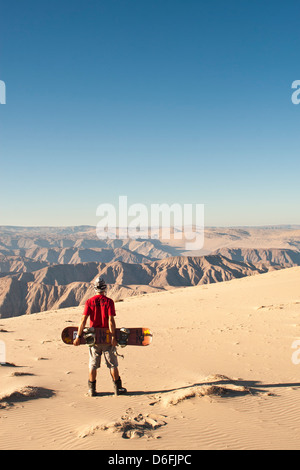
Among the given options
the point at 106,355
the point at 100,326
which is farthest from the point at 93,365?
the point at 100,326

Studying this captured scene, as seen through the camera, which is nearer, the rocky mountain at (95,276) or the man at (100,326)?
the man at (100,326)

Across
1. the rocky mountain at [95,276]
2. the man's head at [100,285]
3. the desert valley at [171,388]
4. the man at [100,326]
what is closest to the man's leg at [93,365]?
the man at [100,326]

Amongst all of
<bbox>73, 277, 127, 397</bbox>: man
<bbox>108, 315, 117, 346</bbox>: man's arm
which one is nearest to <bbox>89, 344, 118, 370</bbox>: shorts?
<bbox>73, 277, 127, 397</bbox>: man

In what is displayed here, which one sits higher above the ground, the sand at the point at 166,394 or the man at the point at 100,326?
the man at the point at 100,326

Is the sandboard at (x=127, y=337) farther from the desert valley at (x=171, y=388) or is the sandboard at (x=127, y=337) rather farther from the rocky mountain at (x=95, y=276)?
the rocky mountain at (x=95, y=276)

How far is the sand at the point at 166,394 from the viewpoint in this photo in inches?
161

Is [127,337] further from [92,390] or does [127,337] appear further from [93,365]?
[92,390]

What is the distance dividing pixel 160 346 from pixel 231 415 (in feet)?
19.0

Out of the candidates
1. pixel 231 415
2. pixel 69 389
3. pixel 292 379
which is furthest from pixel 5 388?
pixel 292 379

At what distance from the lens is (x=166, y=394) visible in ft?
19.4

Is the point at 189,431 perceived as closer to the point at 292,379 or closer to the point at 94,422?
the point at 94,422

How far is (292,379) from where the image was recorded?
706 cm

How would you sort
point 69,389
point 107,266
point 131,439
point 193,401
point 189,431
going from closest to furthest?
1. point 131,439
2. point 189,431
3. point 193,401
4. point 69,389
5. point 107,266

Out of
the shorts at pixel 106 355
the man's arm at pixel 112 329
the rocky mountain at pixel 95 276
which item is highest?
the man's arm at pixel 112 329
